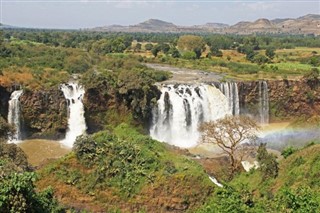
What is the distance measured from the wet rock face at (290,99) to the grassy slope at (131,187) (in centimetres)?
2157

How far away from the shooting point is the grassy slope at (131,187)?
19.0m

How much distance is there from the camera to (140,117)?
1356 inches

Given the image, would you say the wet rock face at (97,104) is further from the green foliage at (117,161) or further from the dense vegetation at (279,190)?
the dense vegetation at (279,190)

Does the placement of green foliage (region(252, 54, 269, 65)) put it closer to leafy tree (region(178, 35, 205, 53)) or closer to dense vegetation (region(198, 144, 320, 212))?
leafy tree (region(178, 35, 205, 53))

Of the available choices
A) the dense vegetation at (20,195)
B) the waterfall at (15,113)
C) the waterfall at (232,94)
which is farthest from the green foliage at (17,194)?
the waterfall at (232,94)

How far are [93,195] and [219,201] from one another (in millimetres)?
8483

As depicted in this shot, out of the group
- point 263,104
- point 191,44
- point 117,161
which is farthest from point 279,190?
point 191,44

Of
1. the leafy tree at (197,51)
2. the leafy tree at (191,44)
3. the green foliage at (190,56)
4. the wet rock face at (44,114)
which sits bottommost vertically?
the wet rock face at (44,114)

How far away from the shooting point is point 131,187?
19.4 meters

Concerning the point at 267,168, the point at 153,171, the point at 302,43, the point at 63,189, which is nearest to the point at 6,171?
the point at 63,189

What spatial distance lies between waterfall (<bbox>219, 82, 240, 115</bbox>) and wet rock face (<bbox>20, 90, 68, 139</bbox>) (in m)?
13.1

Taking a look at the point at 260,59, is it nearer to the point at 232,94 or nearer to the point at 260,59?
the point at 260,59

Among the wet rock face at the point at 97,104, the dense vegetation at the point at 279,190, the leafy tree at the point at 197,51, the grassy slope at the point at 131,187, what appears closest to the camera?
the dense vegetation at the point at 279,190

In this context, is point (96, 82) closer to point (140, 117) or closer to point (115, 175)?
point (140, 117)
